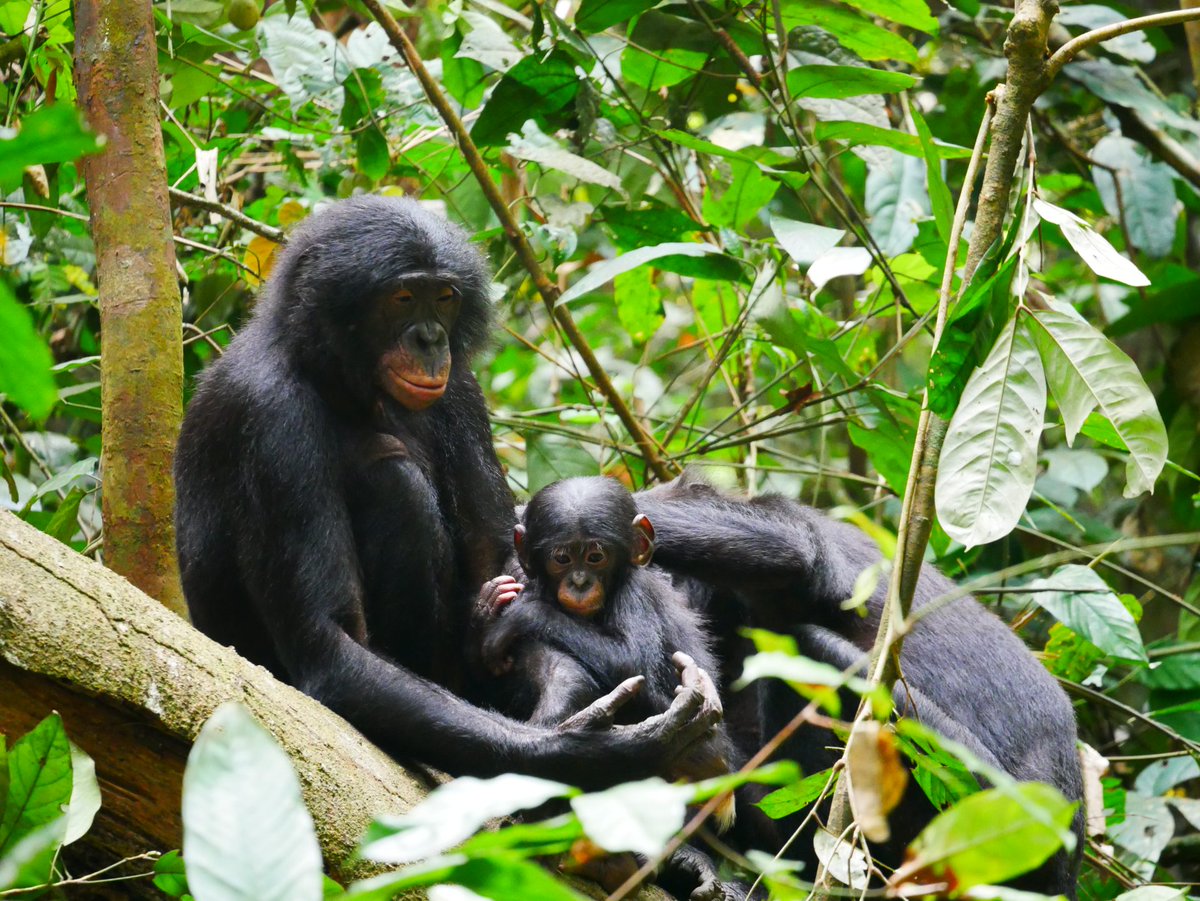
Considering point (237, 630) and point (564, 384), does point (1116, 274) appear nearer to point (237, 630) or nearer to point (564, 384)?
point (237, 630)

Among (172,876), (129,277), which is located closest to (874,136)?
(129,277)

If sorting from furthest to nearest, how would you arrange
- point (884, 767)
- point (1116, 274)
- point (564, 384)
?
point (564, 384) < point (1116, 274) < point (884, 767)

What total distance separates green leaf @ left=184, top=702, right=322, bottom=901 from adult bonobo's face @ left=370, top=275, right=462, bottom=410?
2.92 meters

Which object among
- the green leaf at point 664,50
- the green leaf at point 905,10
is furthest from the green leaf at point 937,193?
the green leaf at point 664,50

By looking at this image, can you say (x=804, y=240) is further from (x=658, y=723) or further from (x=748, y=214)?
(x=658, y=723)

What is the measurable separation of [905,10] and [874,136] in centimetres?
48

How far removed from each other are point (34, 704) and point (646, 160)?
14.6ft

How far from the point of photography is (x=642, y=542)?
4.73m

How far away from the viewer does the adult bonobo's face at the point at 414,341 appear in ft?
14.3

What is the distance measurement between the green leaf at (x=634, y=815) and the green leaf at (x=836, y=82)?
398 centimetres

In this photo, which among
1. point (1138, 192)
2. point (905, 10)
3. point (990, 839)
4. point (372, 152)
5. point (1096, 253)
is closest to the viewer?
point (990, 839)

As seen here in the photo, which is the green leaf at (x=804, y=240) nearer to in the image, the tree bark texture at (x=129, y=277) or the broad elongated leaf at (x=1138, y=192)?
the tree bark texture at (x=129, y=277)

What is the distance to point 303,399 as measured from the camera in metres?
4.27

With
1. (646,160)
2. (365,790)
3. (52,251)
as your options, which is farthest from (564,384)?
(365,790)
